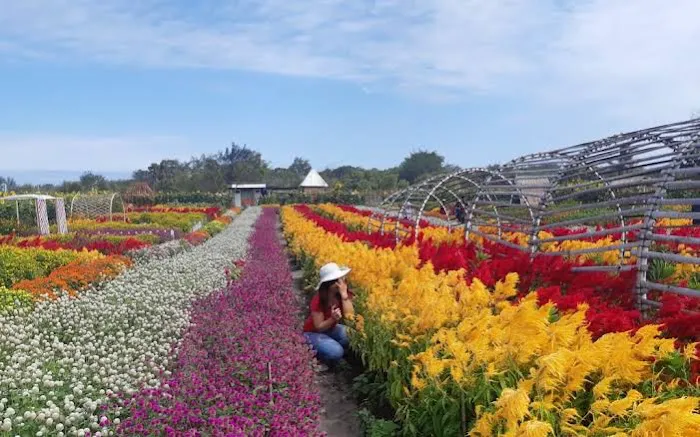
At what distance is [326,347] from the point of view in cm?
569

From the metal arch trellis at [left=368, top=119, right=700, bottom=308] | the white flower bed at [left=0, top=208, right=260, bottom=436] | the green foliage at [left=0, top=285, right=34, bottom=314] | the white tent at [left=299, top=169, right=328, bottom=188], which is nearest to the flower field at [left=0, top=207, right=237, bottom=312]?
the green foliage at [left=0, top=285, right=34, bottom=314]

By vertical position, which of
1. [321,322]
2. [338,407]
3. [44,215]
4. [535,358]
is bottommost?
[338,407]

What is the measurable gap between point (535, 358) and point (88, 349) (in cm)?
349

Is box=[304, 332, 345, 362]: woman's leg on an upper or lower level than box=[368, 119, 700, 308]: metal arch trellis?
lower

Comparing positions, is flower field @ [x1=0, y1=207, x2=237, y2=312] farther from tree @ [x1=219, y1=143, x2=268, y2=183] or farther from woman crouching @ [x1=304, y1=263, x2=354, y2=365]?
tree @ [x1=219, y1=143, x2=268, y2=183]

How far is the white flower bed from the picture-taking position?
10.7 ft

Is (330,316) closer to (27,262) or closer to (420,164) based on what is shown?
(27,262)

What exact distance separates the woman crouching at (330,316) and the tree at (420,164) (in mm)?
84133

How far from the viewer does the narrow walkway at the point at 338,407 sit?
4543 millimetres

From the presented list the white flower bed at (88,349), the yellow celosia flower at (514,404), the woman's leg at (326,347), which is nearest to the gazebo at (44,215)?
the white flower bed at (88,349)

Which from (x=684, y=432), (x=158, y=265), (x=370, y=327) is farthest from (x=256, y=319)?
(x=158, y=265)

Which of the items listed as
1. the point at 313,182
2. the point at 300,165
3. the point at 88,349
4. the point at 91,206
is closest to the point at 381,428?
the point at 88,349

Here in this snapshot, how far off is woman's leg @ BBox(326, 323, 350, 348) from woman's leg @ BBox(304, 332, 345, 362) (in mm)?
179

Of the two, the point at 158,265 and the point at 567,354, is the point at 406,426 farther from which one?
the point at 158,265
